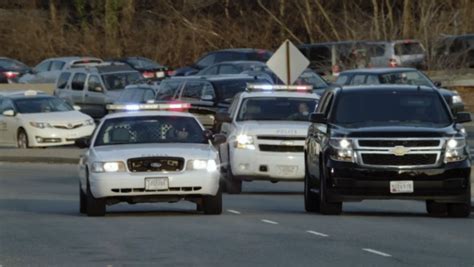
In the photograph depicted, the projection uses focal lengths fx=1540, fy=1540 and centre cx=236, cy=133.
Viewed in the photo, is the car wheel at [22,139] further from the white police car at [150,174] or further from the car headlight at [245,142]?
the white police car at [150,174]

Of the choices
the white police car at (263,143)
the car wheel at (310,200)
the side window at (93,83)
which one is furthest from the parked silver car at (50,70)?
the car wheel at (310,200)

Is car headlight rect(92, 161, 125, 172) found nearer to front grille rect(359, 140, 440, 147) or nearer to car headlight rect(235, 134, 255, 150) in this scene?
front grille rect(359, 140, 440, 147)

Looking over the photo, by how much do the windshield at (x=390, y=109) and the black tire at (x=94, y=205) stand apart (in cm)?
329

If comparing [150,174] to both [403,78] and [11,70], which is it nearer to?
[403,78]

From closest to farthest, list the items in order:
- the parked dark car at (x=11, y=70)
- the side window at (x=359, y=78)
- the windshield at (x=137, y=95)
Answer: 1. the side window at (x=359, y=78)
2. the windshield at (x=137, y=95)
3. the parked dark car at (x=11, y=70)

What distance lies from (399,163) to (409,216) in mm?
1336

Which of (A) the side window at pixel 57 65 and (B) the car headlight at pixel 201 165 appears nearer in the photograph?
(B) the car headlight at pixel 201 165

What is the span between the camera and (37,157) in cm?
3753

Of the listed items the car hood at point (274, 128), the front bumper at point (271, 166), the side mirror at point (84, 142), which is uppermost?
the side mirror at point (84, 142)

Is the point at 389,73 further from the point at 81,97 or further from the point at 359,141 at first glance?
the point at 359,141

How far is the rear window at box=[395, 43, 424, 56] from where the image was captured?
56.0 meters

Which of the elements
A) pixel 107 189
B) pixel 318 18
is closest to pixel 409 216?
pixel 107 189

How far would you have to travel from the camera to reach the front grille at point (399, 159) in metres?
19.4

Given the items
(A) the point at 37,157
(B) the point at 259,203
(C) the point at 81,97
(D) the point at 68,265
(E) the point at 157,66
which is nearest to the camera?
(D) the point at 68,265
